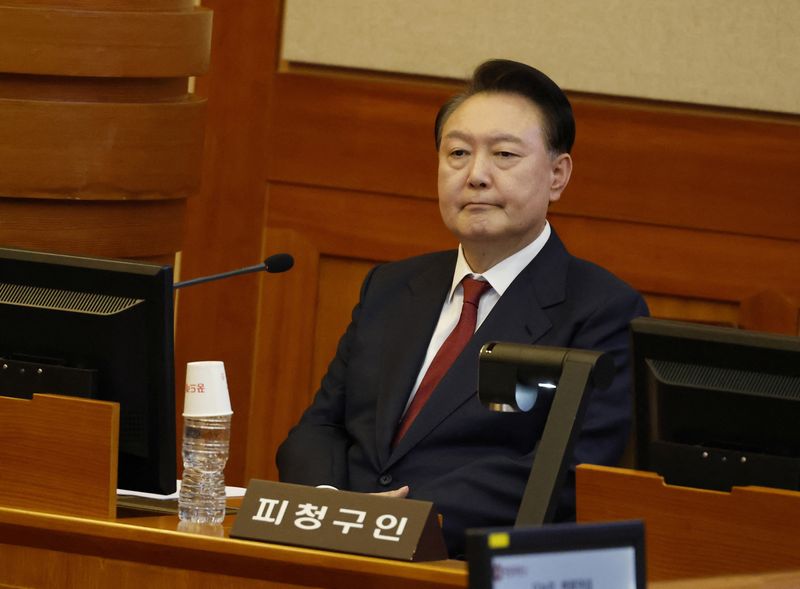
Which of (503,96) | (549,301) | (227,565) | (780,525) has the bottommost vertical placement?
(227,565)

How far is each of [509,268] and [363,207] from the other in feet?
3.81

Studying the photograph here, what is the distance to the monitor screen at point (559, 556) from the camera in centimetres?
109

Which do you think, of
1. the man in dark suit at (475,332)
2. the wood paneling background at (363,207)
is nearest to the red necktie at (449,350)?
the man in dark suit at (475,332)

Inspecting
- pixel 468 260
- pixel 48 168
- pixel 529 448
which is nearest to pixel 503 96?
pixel 468 260

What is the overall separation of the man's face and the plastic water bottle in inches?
29.2

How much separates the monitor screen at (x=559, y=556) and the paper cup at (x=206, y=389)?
0.93 m

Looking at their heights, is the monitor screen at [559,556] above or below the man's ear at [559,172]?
below

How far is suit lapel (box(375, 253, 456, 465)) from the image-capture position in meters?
2.57

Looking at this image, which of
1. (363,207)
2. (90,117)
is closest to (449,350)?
(90,117)

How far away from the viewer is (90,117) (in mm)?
2803

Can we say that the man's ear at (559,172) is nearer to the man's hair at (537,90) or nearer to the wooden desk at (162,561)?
the man's hair at (537,90)

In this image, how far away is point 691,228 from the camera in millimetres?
3561

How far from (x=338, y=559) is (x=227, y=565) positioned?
0.16 meters

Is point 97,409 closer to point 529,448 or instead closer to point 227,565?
point 227,565
